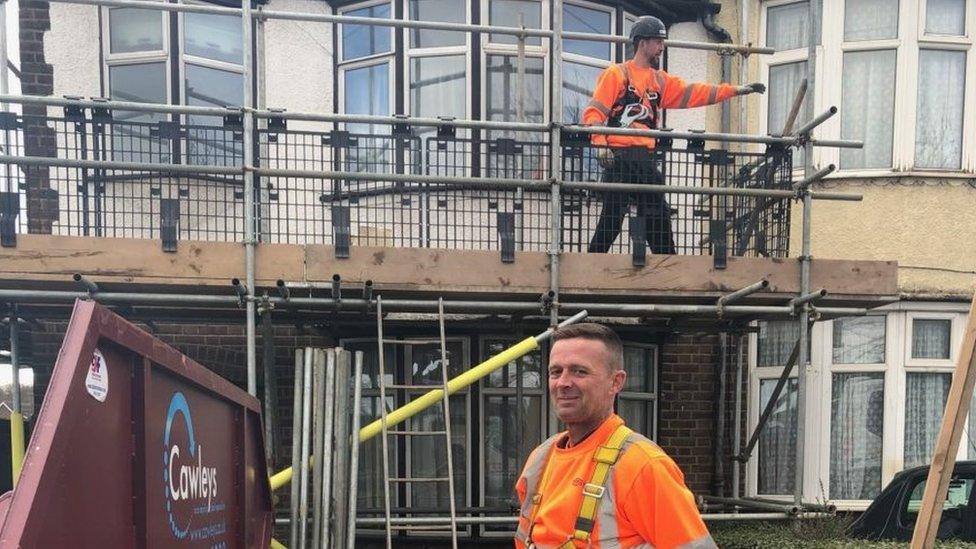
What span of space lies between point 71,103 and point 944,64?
7380 mm

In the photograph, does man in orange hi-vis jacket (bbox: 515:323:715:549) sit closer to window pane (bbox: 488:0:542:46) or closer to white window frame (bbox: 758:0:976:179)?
window pane (bbox: 488:0:542:46)

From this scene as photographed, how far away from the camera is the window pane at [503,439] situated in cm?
684

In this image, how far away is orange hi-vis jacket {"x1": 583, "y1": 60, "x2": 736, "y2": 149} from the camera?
17.1 feet

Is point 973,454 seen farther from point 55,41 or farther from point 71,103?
point 55,41

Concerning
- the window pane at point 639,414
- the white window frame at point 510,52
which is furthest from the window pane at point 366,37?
the window pane at point 639,414

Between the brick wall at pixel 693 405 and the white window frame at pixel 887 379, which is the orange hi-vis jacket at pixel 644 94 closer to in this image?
the brick wall at pixel 693 405

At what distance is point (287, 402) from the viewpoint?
22.2ft

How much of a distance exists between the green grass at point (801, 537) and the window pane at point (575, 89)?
12.0 feet

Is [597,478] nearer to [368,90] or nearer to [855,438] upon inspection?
[368,90]

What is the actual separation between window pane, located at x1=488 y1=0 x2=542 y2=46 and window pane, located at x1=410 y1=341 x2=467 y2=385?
2.77 metres

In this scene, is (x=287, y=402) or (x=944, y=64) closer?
(x=287, y=402)

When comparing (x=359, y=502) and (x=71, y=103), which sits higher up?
(x=71, y=103)

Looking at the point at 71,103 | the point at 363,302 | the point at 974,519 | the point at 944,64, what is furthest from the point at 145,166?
the point at 944,64

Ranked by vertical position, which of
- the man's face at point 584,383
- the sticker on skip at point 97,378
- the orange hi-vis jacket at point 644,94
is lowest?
the man's face at point 584,383
